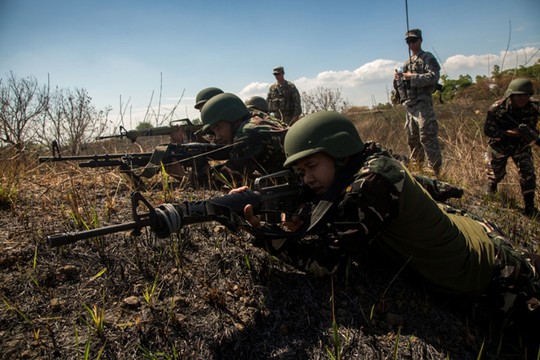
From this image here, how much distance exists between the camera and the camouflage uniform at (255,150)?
396 cm

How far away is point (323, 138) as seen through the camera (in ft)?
7.22

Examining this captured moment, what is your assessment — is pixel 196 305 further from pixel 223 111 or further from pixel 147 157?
pixel 223 111

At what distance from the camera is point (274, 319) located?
2.04 metres

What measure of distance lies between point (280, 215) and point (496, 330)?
5.41 feet

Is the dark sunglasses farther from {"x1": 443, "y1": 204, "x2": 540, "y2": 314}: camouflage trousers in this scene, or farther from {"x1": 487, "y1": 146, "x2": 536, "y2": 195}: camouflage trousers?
{"x1": 443, "y1": 204, "x2": 540, "y2": 314}: camouflage trousers

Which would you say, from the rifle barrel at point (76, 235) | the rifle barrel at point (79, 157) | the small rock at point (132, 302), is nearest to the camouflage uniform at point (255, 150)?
the rifle barrel at point (79, 157)

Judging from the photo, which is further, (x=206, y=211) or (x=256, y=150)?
(x=256, y=150)

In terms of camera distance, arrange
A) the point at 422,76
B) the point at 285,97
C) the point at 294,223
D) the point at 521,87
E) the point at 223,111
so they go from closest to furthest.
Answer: the point at 294,223, the point at 223,111, the point at 521,87, the point at 422,76, the point at 285,97

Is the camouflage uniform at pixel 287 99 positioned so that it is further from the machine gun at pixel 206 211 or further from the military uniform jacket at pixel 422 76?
the machine gun at pixel 206 211

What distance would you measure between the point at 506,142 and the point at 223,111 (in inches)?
175

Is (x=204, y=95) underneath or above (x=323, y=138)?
above

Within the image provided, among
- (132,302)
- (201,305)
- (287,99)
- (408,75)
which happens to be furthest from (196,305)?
(287,99)

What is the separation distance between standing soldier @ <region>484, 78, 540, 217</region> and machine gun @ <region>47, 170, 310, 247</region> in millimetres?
4465

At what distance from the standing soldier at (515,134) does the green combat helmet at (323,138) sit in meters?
4.32
